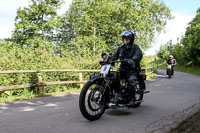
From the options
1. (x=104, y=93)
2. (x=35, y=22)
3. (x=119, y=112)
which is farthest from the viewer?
(x=35, y=22)

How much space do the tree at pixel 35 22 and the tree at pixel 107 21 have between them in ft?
8.61

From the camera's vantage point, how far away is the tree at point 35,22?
27906 millimetres

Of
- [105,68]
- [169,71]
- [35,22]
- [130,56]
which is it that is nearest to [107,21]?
[35,22]

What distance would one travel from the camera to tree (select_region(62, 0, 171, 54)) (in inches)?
1067

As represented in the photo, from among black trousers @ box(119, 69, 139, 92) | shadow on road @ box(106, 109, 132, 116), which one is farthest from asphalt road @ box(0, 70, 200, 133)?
black trousers @ box(119, 69, 139, 92)

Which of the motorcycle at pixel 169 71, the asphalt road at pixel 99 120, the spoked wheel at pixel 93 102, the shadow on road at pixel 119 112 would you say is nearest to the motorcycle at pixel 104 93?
the spoked wheel at pixel 93 102

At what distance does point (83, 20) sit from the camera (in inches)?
1097

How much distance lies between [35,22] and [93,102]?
89.3ft

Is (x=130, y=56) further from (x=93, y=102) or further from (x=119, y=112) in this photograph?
(x=93, y=102)

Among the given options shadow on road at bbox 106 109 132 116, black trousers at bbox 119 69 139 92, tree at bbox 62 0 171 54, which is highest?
tree at bbox 62 0 171 54

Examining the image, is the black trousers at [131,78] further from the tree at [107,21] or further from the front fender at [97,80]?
the tree at [107,21]

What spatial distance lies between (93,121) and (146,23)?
25.8 meters

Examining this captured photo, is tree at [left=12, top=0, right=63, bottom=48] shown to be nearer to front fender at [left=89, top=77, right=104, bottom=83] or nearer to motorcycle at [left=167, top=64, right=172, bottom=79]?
motorcycle at [left=167, top=64, right=172, bottom=79]

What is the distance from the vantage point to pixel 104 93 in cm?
470
